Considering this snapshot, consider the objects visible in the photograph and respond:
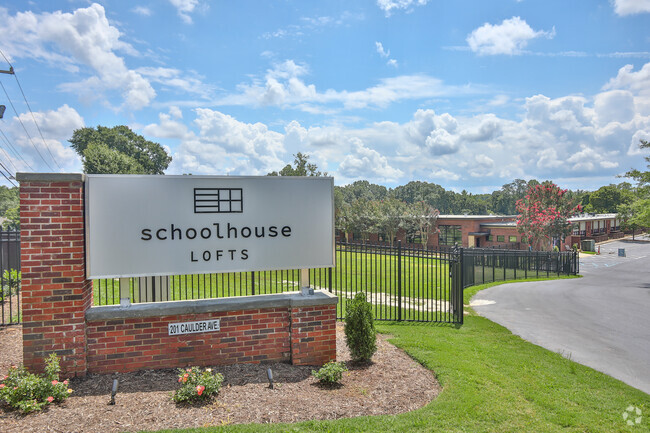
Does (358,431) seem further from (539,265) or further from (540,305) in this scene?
(539,265)

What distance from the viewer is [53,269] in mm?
5535

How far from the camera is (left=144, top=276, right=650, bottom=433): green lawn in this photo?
15.3 feet

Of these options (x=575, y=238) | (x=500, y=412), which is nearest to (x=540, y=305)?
(x=500, y=412)

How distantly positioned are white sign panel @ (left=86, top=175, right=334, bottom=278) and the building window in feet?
132

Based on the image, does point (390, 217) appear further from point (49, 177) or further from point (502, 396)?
point (49, 177)

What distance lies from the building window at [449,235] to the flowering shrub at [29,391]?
42923 mm

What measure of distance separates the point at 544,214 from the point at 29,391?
3637 centimetres

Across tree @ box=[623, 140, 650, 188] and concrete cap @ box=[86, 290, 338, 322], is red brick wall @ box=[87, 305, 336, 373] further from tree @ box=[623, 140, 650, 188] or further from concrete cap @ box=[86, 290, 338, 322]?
tree @ box=[623, 140, 650, 188]

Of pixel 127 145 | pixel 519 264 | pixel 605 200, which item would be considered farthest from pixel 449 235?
pixel 605 200

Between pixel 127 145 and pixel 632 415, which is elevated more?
pixel 127 145

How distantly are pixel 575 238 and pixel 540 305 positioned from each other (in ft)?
130

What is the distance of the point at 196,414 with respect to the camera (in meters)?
4.69

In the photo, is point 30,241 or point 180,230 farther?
point 180,230

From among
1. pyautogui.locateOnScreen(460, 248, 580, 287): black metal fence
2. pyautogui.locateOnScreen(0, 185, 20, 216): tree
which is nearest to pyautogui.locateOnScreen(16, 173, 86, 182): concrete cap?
pyautogui.locateOnScreen(460, 248, 580, 287): black metal fence
